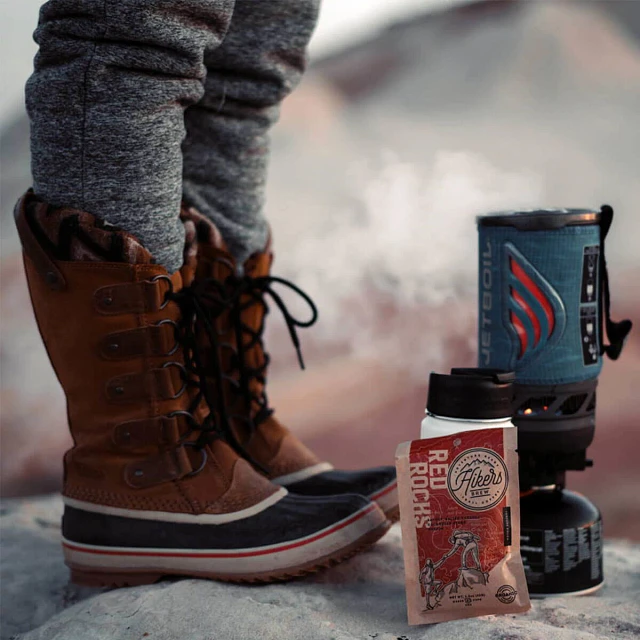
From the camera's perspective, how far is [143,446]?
0.95m

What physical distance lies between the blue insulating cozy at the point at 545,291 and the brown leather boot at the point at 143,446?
0.28 metres

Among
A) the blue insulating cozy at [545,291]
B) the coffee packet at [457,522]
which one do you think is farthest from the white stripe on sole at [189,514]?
the blue insulating cozy at [545,291]

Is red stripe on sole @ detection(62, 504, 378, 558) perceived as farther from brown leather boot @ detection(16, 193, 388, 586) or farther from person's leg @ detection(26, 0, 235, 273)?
person's leg @ detection(26, 0, 235, 273)

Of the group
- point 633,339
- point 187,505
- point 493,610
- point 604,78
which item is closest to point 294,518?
point 187,505

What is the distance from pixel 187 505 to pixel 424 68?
6.70ft

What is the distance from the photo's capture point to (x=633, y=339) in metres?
2.00

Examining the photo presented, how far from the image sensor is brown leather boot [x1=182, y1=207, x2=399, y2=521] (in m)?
1.07

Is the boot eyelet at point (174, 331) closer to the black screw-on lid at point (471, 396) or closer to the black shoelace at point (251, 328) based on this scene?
the black shoelace at point (251, 328)

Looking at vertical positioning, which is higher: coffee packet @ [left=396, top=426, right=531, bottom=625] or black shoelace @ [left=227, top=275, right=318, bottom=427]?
black shoelace @ [left=227, top=275, right=318, bottom=427]

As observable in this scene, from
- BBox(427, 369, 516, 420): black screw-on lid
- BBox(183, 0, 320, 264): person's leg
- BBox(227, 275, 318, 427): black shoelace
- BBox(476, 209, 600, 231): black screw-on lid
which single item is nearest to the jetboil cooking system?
BBox(476, 209, 600, 231): black screw-on lid

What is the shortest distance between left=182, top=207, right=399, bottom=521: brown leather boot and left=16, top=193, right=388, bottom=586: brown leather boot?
0.27 ft

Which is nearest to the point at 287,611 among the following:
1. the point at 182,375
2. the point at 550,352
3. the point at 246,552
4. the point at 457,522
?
the point at 246,552

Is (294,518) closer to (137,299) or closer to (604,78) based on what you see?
(137,299)

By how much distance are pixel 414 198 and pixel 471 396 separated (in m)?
1.45
